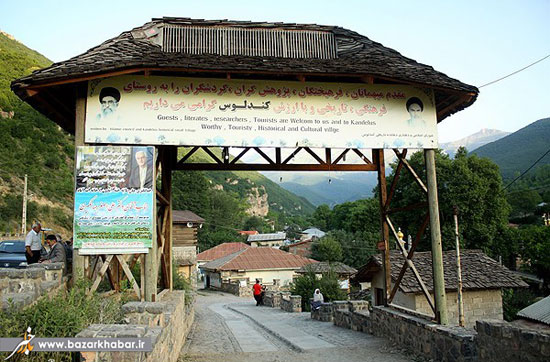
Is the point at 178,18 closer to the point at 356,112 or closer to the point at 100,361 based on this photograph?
the point at 356,112

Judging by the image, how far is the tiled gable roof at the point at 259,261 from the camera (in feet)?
154

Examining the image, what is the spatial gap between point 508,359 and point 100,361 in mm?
5507

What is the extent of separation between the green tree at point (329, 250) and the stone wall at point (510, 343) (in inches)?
1881

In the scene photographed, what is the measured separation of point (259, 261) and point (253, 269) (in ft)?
6.34

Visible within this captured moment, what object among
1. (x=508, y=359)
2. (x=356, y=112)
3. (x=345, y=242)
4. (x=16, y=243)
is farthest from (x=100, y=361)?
(x=345, y=242)

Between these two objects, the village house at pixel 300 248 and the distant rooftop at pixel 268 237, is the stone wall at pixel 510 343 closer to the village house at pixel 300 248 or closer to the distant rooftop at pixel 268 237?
the village house at pixel 300 248

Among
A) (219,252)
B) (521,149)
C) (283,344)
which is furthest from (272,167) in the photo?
(521,149)

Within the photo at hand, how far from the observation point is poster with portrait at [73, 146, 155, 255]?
27.4 feet

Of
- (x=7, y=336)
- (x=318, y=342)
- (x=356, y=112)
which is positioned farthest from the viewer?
(x=318, y=342)

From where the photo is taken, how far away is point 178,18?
36.5 feet

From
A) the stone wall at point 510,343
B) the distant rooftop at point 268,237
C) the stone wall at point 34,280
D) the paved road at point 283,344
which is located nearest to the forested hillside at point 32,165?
the paved road at point 283,344

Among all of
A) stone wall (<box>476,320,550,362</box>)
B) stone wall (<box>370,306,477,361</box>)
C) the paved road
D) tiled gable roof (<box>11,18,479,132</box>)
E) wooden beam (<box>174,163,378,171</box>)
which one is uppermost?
tiled gable roof (<box>11,18,479,132</box>)

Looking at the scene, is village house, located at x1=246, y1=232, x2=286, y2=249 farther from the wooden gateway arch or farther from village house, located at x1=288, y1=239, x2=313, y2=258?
the wooden gateway arch

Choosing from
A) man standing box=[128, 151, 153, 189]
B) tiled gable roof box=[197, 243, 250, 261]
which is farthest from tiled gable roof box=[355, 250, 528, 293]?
tiled gable roof box=[197, 243, 250, 261]
